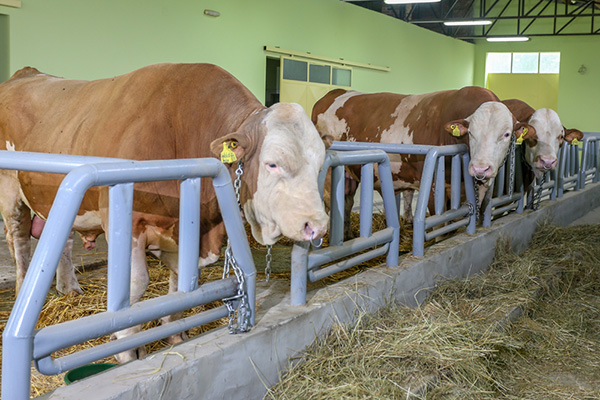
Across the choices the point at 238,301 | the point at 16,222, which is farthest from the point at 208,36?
the point at 238,301

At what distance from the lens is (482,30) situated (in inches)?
843

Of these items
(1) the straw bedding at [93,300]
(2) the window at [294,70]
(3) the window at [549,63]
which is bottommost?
(1) the straw bedding at [93,300]

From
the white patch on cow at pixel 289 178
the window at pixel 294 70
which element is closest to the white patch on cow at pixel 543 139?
the white patch on cow at pixel 289 178

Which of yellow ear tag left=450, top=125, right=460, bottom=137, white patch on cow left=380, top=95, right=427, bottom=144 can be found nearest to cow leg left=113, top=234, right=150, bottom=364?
yellow ear tag left=450, top=125, right=460, bottom=137

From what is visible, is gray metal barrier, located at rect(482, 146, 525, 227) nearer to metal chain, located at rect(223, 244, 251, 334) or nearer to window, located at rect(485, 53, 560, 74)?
metal chain, located at rect(223, 244, 251, 334)

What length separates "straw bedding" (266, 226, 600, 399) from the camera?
240 cm

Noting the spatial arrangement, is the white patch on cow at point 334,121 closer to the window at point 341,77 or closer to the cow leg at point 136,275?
the cow leg at point 136,275

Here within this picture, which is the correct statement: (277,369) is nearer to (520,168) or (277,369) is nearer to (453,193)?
(453,193)

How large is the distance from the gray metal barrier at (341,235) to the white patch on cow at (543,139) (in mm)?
2796

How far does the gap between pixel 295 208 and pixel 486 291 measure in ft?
6.21

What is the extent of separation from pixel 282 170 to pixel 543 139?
398 centimetres

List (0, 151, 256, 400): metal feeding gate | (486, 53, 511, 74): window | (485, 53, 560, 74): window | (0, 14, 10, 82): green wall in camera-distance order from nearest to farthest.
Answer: (0, 151, 256, 400): metal feeding gate, (0, 14, 10, 82): green wall, (485, 53, 560, 74): window, (486, 53, 511, 74): window

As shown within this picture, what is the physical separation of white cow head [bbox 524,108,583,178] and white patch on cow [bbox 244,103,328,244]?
3762 millimetres

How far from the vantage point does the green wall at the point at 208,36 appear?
8.18 meters
